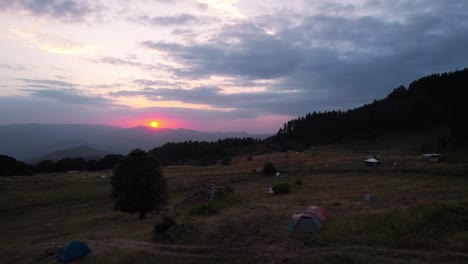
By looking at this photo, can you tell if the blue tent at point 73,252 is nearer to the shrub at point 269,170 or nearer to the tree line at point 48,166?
the shrub at point 269,170

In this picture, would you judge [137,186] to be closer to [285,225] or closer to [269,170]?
[285,225]

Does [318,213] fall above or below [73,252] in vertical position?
above

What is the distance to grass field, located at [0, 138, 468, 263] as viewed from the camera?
730 inches

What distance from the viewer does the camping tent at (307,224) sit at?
22281 mm

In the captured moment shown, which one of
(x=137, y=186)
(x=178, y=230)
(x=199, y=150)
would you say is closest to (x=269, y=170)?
(x=137, y=186)

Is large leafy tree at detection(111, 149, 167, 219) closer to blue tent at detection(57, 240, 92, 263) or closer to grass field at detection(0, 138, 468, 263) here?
grass field at detection(0, 138, 468, 263)

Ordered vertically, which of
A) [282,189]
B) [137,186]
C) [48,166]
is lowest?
[282,189]

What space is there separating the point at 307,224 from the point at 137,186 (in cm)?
2266

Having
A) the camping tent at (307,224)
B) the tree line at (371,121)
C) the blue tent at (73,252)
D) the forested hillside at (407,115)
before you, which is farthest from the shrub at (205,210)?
the forested hillside at (407,115)

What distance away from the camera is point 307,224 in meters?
22.4

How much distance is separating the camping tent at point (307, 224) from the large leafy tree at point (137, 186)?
68.4ft

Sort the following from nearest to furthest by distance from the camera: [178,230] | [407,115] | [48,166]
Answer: [178,230] < [48,166] < [407,115]

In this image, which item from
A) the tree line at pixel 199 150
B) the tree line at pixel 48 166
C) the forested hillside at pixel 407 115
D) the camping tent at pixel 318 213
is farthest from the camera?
the tree line at pixel 199 150

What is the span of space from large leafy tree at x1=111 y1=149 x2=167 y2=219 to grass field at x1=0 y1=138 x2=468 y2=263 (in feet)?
5.96
